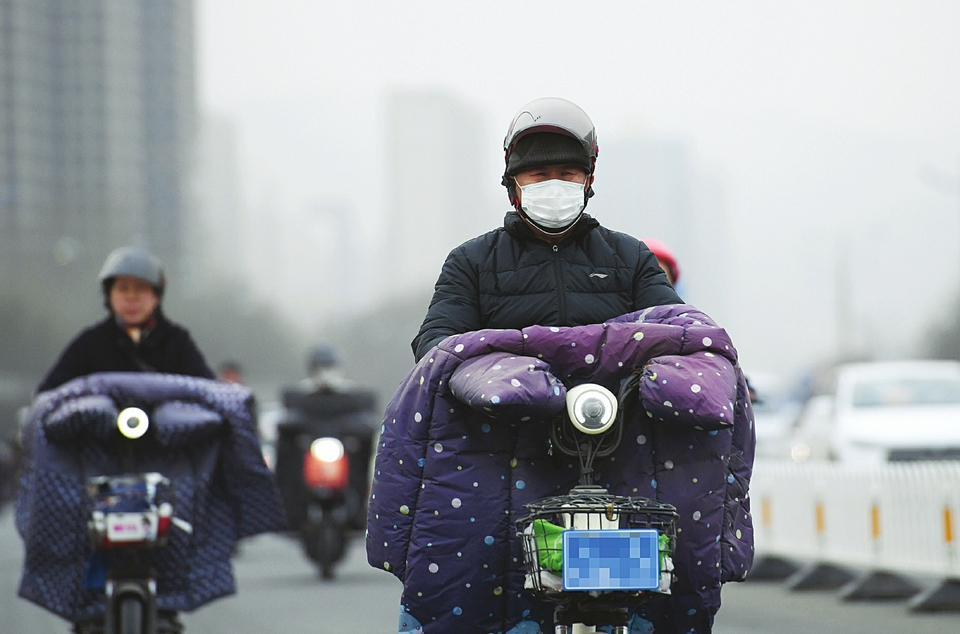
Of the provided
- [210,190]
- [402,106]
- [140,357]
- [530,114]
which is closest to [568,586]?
[530,114]

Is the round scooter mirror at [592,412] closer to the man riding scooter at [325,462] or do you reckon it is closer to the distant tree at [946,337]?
the man riding scooter at [325,462]

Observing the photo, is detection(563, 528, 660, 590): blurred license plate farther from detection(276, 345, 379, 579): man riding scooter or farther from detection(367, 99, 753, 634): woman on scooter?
detection(276, 345, 379, 579): man riding scooter

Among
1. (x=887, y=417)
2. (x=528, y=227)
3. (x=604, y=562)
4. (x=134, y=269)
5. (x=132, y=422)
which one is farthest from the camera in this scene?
(x=887, y=417)

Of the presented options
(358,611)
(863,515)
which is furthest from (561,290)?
(863,515)

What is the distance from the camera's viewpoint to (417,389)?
4285 millimetres

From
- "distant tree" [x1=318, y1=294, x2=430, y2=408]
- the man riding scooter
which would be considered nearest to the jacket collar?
the man riding scooter

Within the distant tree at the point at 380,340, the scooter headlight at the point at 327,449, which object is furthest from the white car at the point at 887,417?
the distant tree at the point at 380,340

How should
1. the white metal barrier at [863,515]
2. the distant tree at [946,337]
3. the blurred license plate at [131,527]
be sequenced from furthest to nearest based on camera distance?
the distant tree at [946,337] < the white metal barrier at [863,515] < the blurred license plate at [131,527]

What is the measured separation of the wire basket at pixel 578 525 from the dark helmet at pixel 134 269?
3.91 m

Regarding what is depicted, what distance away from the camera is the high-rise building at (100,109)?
97688mm

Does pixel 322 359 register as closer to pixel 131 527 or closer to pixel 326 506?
pixel 326 506

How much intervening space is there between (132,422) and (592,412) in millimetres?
3268

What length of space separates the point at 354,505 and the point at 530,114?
915 cm

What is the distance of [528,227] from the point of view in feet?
15.4
